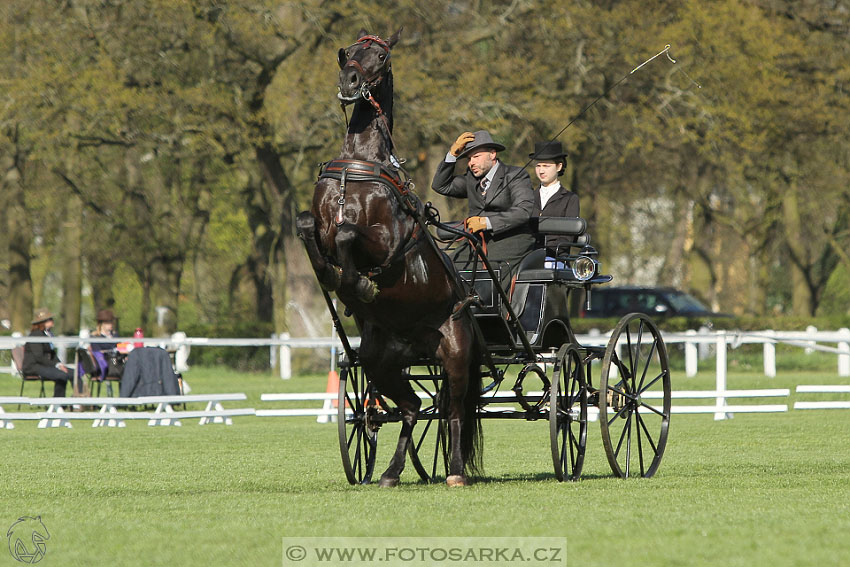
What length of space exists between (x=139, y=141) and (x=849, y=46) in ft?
49.6

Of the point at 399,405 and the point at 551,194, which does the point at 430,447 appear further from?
the point at 399,405

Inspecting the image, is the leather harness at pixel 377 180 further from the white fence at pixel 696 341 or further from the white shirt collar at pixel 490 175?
the white fence at pixel 696 341

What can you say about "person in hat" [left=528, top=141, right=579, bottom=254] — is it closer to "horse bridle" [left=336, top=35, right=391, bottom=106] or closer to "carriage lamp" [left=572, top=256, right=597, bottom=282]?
"carriage lamp" [left=572, top=256, right=597, bottom=282]

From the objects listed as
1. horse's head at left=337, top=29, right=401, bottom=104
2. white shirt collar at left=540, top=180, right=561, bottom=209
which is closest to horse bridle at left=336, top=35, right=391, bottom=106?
horse's head at left=337, top=29, right=401, bottom=104

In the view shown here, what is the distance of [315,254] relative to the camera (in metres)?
8.55

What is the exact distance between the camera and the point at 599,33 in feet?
96.2

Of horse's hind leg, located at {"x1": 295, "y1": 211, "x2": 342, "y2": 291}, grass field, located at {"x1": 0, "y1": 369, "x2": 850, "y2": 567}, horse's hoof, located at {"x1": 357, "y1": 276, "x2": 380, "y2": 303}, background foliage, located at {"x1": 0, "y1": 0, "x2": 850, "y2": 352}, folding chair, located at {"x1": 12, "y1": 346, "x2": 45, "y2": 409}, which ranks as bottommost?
grass field, located at {"x1": 0, "y1": 369, "x2": 850, "y2": 567}

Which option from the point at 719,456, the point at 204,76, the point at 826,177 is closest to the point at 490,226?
the point at 719,456

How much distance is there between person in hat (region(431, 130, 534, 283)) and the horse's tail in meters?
0.73

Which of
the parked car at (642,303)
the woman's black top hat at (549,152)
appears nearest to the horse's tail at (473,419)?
the woman's black top hat at (549,152)

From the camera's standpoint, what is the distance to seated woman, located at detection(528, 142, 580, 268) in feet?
36.1

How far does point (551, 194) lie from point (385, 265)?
289cm

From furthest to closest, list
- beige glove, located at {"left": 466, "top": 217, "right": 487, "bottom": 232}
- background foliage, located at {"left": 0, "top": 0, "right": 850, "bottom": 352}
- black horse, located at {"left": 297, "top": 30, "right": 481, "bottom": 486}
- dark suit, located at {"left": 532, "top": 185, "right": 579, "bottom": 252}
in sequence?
background foliage, located at {"left": 0, "top": 0, "right": 850, "bottom": 352} < dark suit, located at {"left": 532, "top": 185, "right": 579, "bottom": 252} < beige glove, located at {"left": 466, "top": 217, "right": 487, "bottom": 232} < black horse, located at {"left": 297, "top": 30, "right": 481, "bottom": 486}

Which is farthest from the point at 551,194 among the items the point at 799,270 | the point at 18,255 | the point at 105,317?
the point at 799,270
